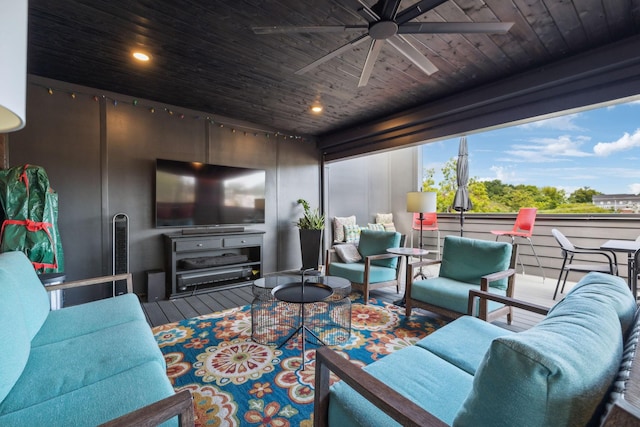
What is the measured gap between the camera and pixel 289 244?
5.27 m

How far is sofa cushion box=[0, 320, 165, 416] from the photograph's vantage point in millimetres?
1122

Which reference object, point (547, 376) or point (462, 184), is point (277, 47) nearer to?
point (547, 376)

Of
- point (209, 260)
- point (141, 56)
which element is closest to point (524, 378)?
point (141, 56)

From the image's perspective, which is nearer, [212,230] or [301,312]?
[301,312]

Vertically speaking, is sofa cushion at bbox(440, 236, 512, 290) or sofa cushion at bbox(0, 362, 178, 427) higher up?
sofa cushion at bbox(440, 236, 512, 290)

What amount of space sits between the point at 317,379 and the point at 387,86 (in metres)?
3.21

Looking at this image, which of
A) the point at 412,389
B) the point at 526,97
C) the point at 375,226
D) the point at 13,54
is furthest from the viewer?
the point at 375,226

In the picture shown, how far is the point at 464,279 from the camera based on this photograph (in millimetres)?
2914

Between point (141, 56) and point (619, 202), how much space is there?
677 cm

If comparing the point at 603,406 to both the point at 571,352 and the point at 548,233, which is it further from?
the point at 548,233

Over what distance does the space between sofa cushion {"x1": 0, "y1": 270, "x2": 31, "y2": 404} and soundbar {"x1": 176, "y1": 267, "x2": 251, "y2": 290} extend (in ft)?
7.98

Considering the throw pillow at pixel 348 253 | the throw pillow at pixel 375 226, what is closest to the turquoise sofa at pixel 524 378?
the throw pillow at pixel 348 253

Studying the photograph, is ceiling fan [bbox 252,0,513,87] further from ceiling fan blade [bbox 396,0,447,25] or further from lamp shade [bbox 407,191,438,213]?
lamp shade [bbox 407,191,438,213]

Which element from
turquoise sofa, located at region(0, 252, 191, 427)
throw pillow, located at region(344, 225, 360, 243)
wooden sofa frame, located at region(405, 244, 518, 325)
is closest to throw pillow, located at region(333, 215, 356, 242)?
throw pillow, located at region(344, 225, 360, 243)
